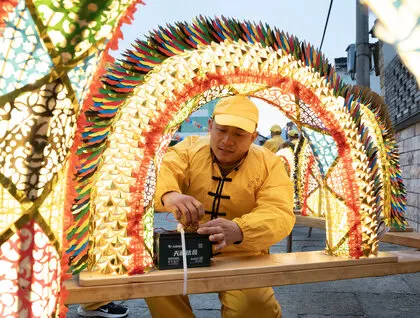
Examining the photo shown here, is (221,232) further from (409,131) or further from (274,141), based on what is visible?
(274,141)

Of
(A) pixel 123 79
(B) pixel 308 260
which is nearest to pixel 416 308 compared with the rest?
(B) pixel 308 260

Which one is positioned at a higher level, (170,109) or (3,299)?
(170,109)

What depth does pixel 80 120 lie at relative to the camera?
91cm

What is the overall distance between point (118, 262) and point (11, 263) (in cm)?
109

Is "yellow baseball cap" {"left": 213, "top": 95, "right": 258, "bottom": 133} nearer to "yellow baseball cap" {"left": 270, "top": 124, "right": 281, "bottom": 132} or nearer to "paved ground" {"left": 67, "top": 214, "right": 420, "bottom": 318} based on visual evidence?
"paved ground" {"left": 67, "top": 214, "right": 420, "bottom": 318}

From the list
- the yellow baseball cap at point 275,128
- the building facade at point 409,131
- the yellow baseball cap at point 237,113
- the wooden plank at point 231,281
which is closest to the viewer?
the wooden plank at point 231,281

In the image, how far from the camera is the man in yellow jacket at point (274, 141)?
27.5 ft

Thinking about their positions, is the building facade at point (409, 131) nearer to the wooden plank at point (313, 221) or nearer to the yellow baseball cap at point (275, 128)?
the wooden plank at point (313, 221)

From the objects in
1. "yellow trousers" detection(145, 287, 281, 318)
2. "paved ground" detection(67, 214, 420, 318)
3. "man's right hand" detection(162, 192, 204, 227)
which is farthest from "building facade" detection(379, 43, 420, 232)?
"man's right hand" detection(162, 192, 204, 227)

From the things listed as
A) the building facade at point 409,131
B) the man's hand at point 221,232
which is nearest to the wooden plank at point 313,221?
the building facade at point 409,131

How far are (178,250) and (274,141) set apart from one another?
6.90 m

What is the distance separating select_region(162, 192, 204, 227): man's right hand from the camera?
2.08m

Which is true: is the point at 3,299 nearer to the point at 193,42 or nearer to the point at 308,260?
the point at 193,42

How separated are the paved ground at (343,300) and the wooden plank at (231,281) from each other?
4.03ft
